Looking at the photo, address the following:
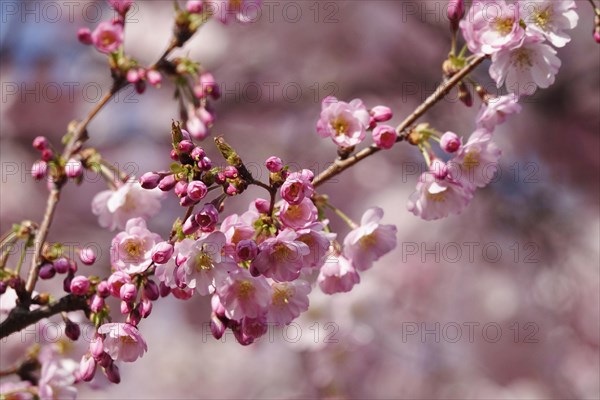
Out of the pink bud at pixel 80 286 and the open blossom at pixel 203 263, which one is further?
the pink bud at pixel 80 286

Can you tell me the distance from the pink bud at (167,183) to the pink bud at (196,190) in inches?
2.9

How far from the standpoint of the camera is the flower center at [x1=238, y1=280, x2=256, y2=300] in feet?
4.52

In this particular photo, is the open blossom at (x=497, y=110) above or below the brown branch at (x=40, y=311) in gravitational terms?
above

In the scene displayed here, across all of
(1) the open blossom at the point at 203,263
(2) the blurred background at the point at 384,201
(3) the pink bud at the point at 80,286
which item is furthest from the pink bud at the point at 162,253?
(2) the blurred background at the point at 384,201

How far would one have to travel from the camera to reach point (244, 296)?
1397 millimetres

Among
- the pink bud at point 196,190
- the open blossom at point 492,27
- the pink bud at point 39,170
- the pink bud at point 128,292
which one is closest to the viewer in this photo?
the pink bud at point 196,190

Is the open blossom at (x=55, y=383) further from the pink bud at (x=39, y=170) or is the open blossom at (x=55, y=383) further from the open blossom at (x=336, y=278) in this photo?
the open blossom at (x=336, y=278)

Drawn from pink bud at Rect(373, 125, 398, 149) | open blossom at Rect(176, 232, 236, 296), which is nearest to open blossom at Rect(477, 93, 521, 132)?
pink bud at Rect(373, 125, 398, 149)

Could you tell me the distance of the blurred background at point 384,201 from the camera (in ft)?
16.2

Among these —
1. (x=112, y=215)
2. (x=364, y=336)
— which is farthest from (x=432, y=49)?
(x=112, y=215)

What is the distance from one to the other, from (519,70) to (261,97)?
4211 mm

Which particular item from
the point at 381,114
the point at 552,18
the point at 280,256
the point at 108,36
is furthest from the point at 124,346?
the point at 552,18

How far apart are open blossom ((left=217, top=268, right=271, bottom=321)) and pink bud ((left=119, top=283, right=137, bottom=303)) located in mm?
160

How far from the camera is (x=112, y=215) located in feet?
6.45
